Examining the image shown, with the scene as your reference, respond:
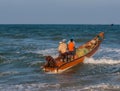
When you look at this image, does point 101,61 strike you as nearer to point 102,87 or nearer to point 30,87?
point 102,87

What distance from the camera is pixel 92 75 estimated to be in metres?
17.9

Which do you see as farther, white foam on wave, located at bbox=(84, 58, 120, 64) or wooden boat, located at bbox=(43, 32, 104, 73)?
white foam on wave, located at bbox=(84, 58, 120, 64)

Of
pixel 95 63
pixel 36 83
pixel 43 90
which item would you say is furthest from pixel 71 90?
pixel 95 63

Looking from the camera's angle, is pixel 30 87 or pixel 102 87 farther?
pixel 30 87

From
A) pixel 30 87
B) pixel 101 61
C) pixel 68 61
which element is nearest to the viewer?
pixel 30 87

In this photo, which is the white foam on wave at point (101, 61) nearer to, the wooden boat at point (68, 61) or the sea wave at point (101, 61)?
the sea wave at point (101, 61)

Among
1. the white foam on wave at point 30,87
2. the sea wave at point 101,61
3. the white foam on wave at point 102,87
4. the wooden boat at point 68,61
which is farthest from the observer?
the sea wave at point 101,61

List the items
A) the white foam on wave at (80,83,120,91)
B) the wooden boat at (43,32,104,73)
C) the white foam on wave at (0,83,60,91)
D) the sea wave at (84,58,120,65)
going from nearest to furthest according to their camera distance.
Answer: the white foam on wave at (80,83,120,91) < the white foam on wave at (0,83,60,91) < the wooden boat at (43,32,104,73) < the sea wave at (84,58,120,65)

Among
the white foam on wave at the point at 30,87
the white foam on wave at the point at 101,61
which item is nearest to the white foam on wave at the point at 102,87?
the white foam on wave at the point at 30,87

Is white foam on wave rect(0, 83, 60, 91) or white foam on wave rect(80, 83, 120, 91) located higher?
white foam on wave rect(80, 83, 120, 91)

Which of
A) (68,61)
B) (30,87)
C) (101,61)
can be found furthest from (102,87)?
(101,61)

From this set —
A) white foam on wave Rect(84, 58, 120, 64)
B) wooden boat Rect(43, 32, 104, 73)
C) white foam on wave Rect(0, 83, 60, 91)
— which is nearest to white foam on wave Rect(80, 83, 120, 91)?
white foam on wave Rect(0, 83, 60, 91)

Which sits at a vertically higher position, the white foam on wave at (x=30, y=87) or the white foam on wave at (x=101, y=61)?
the white foam on wave at (x=30, y=87)

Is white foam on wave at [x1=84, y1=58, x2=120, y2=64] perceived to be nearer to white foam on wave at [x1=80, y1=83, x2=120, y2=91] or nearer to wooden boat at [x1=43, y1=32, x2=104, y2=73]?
wooden boat at [x1=43, y1=32, x2=104, y2=73]
